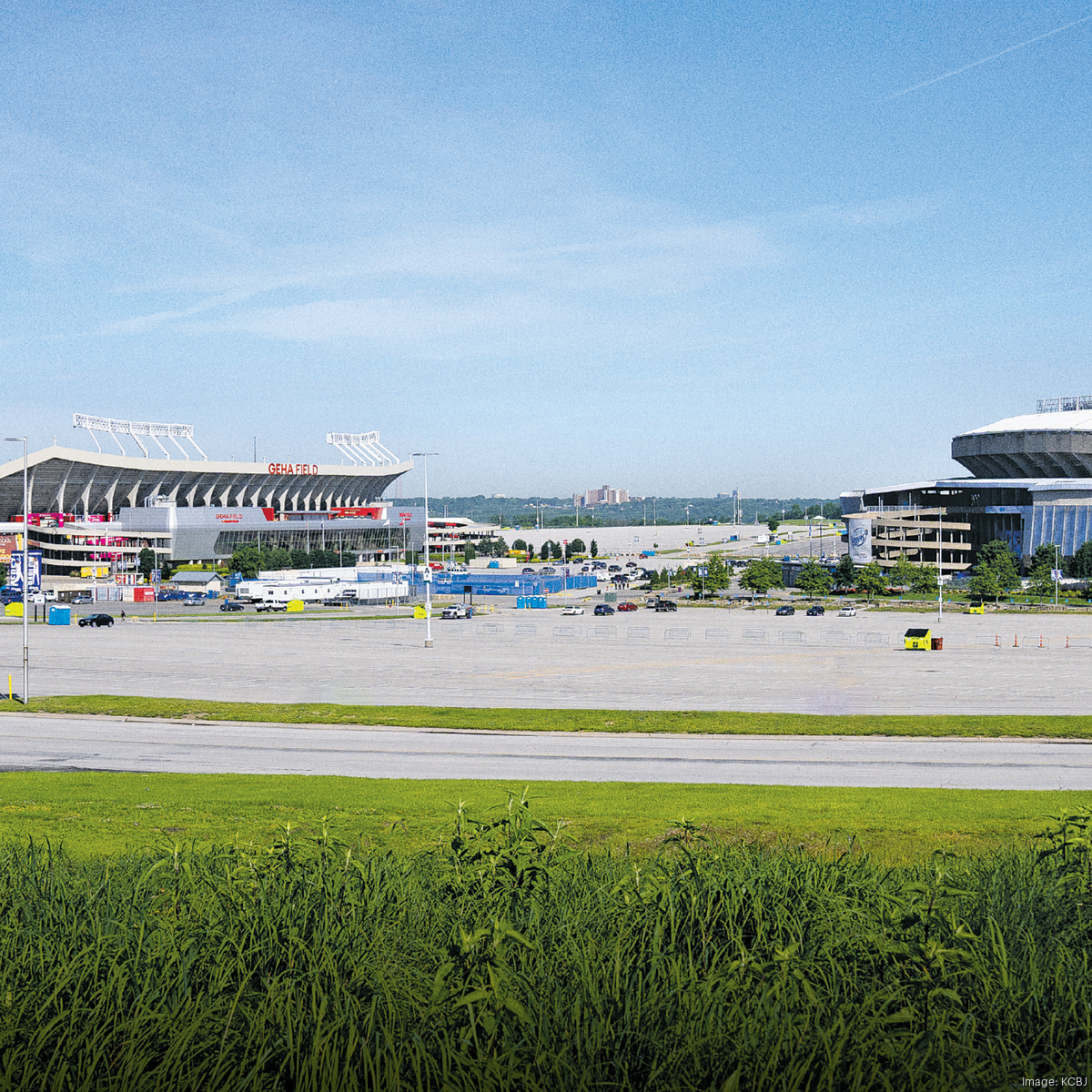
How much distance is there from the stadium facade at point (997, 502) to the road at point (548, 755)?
4862 inches

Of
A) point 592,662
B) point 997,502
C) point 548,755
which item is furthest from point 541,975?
point 997,502

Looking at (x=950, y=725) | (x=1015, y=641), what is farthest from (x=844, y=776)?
(x=1015, y=641)

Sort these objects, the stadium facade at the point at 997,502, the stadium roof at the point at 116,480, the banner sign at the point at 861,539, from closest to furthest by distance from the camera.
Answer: the stadium facade at the point at 997,502 < the banner sign at the point at 861,539 < the stadium roof at the point at 116,480

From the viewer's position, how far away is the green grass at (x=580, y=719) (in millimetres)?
34781

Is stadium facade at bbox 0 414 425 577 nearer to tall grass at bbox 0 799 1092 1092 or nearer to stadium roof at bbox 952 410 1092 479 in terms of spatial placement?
stadium roof at bbox 952 410 1092 479

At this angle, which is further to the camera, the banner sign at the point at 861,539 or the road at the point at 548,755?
the banner sign at the point at 861,539

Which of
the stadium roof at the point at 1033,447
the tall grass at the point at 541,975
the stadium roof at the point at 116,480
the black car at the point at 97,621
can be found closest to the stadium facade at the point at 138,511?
the stadium roof at the point at 116,480

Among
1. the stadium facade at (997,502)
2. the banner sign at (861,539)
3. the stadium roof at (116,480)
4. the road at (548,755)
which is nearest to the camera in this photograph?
the road at (548,755)

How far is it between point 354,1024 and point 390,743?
88.4ft

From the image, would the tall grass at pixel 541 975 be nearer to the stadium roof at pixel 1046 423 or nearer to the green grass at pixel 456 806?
the green grass at pixel 456 806

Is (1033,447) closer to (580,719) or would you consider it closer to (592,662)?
(592,662)

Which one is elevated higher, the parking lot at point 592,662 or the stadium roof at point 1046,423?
the stadium roof at point 1046,423

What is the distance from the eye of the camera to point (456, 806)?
20.5 m

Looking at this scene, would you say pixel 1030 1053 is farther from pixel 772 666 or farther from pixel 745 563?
pixel 745 563
